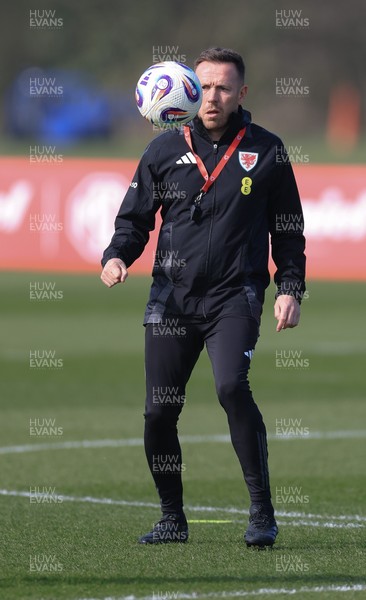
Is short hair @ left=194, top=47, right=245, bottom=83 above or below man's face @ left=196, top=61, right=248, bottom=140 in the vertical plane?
above

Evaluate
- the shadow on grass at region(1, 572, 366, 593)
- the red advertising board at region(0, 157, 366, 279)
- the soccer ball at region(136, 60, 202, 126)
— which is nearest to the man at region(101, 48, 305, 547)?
the soccer ball at region(136, 60, 202, 126)

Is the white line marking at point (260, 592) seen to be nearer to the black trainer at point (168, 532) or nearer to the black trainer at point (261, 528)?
the black trainer at point (261, 528)

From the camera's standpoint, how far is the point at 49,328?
63.9 ft

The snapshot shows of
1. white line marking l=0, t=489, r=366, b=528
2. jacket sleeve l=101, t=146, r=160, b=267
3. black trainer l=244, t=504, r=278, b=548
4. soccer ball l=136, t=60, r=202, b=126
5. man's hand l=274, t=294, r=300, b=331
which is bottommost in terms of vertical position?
white line marking l=0, t=489, r=366, b=528

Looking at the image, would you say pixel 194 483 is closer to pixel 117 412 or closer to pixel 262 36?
pixel 117 412

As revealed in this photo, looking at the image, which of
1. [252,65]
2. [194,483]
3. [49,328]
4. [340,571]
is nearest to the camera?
[340,571]

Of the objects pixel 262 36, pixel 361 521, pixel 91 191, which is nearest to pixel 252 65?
pixel 262 36

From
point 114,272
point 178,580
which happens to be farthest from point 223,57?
point 178,580

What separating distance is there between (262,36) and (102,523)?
49.1m

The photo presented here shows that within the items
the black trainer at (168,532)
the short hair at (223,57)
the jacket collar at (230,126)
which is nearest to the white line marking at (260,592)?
the black trainer at (168,532)

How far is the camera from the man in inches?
286

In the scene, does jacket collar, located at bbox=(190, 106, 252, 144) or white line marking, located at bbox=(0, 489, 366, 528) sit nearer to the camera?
jacket collar, located at bbox=(190, 106, 252, 144)

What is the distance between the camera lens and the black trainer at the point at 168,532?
746cm

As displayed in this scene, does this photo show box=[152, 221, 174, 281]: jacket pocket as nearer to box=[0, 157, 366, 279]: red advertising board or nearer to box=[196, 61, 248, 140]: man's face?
box=[196, 61, 248, 140]: man's face
